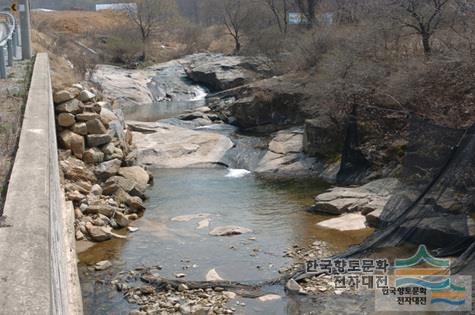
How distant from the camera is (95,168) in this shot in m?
15.8

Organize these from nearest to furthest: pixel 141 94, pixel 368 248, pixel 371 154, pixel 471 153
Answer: pixel 471 153 < pixel 368 248 < pixel 371 154 < pixel 141 94

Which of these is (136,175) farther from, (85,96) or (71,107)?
(85,96)

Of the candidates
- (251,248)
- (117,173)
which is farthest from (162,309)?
(117,173)

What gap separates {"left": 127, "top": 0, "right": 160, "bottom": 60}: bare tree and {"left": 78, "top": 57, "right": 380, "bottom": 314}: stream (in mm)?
31508

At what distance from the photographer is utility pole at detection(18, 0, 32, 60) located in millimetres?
17938

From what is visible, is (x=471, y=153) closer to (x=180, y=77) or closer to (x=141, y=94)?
(x=141, y=94)

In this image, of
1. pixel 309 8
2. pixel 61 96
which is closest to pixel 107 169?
pixel 61 96

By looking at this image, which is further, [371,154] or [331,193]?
[371,154]

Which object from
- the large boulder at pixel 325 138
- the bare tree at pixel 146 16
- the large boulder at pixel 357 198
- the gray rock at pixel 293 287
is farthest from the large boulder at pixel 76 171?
the bare tree at pixel 146 16

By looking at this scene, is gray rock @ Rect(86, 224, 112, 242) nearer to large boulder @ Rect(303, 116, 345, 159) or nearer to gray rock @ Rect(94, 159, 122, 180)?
gray rock @ Rect(94, 159, 122, 180)

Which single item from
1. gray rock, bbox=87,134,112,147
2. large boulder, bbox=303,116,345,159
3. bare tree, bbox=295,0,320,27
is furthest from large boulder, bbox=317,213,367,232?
bare tree, bbox=295,0,320,27

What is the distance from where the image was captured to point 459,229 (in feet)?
28.7

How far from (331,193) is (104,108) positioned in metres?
8.25

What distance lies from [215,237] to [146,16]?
39.4 m
